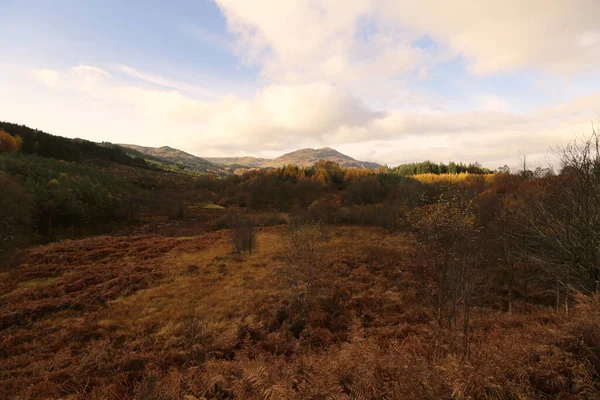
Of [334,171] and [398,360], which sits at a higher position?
[334,171]

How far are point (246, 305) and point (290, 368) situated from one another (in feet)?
31.2

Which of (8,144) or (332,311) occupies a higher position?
(8,144)

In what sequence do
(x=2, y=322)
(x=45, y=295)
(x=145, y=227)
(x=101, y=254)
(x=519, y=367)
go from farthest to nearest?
1. (x=145, y=227)
2. (x=101, y=254)
3. (x=45, y=295)
4. (x=2, y=322)
5. (x=519, y=367)

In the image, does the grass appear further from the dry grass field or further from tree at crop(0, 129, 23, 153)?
tree at crop(0, 129, 23, 153)

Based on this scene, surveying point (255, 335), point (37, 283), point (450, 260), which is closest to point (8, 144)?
point (37, 283)

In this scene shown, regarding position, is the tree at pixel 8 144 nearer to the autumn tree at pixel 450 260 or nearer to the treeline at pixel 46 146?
the treeline at pixel 46 146

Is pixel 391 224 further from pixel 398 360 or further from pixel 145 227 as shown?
pixel 145 227

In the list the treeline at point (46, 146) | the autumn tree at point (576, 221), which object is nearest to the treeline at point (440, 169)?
the autumn tree at point (576, 221)

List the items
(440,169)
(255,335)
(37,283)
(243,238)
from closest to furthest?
(255,335) → (37,283) → (243,238) → (440,169)

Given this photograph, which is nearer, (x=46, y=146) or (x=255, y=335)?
(x=255, y=335)

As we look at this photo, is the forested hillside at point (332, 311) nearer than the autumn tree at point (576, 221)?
Yes

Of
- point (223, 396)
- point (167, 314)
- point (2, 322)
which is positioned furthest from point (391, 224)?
point (2, 322)

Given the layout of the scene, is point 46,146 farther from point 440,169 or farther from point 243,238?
point 440,169

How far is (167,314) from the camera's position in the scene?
16469 millimetres
